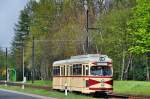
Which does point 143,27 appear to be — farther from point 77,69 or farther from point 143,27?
point 77,69

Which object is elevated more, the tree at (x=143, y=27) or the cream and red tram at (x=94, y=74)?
the tree at (x=143, y=27)

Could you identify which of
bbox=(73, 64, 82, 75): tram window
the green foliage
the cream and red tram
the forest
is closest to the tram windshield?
the cream and red tram

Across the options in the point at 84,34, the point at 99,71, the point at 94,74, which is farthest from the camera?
the point at 84,34

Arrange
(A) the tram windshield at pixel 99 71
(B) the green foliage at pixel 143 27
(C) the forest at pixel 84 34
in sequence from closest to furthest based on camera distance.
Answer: (A) the tram windshield at pixel 99 71 → (B) the green foliage at pixel 143 27 → (C) the forest at pixel 84 34

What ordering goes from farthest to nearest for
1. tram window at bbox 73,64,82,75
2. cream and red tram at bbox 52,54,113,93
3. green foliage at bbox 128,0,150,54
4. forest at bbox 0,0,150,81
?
forest at bbox 0,0,150,81 → tram window at bbox 73,64,82,75 → green foliage at bbox 128,0,150,54 → cream and red tram at bbox 52,54,113,93

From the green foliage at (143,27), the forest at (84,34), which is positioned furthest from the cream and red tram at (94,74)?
the forest at (84,34)

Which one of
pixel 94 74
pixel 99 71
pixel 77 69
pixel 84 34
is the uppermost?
pixel 84 34

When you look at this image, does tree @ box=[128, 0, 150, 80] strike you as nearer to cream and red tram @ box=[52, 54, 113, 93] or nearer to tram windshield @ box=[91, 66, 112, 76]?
cream and red tram @ box=[52, 54, 113, 93]

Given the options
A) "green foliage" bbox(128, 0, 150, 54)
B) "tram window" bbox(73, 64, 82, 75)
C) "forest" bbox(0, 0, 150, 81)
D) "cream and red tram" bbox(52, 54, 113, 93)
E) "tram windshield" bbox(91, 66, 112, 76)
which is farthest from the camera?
"forest" bbox(0, 0, 150, 81)

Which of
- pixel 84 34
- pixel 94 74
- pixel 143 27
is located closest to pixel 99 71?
pixel 94 74

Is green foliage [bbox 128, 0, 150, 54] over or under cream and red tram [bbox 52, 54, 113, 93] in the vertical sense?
over

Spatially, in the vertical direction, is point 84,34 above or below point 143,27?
above

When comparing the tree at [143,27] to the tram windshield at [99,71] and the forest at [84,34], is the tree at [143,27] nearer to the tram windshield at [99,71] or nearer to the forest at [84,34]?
the tram windshield at [99,71]

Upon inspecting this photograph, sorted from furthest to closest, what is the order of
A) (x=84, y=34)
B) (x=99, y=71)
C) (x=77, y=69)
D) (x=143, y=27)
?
(x=84, y=34), (x=77, y=69), (x=143, y=27), (x=99, y=71)
